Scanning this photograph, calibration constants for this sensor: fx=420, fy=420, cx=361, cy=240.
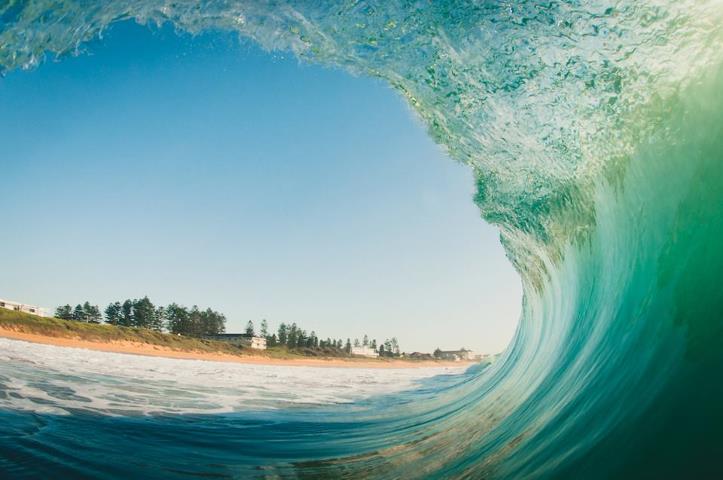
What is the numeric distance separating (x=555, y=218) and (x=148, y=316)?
67894mm

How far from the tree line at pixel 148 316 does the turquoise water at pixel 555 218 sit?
60.4 metres

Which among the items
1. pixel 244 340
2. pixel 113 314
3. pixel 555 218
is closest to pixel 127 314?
pixel 113 314

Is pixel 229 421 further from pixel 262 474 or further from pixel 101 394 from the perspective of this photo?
pixel 101 394

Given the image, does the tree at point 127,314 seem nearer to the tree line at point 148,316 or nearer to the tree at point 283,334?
the tree line at point 148,316

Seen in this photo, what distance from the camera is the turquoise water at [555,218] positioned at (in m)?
2.34

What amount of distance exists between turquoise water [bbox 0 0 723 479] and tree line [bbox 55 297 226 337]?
60.4 metres

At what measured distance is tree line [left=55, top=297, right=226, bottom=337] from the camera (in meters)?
60.4

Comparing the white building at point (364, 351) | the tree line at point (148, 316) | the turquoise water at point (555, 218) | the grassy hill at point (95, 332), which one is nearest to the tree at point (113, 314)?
the tree line at point (148, 316)

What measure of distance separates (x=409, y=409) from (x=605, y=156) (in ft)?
15.7

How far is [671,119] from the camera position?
3541mm

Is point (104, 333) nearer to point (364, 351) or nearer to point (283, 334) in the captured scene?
point (283, 334)

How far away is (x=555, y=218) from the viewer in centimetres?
646

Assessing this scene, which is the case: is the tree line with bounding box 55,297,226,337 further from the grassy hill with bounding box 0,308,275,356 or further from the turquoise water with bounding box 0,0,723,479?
the turquoise water with bounding box 0,0,723,479

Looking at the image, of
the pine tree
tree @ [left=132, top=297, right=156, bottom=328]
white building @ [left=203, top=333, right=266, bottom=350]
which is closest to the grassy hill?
white building @ [left=203, top=333, right=266, bottom=350]
